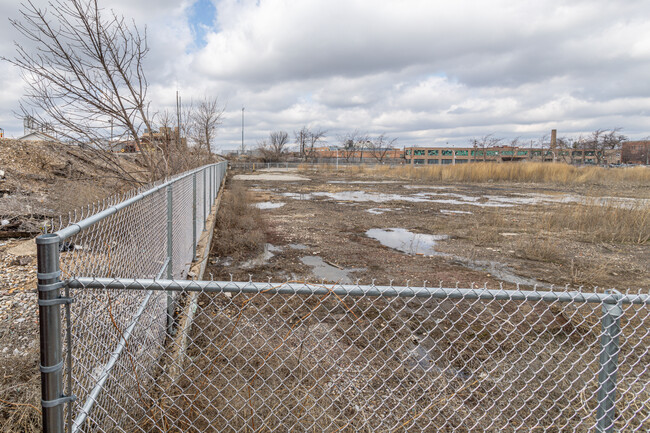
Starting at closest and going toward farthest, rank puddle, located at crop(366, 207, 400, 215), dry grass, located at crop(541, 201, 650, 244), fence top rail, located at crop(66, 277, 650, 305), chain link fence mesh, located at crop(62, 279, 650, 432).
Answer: fence top rail, located at crop(66, 277, 650, 305), chain link fence mesh, located at crop(62, 279, 650, 432), dry grass, located at crop(541, 201, 650, 244), puddle, located at crop(366, 207, 400, 215)

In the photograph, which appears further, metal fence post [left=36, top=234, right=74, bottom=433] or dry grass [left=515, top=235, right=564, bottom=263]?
dry grass [left=515, top=235, right=564, bottom=263]

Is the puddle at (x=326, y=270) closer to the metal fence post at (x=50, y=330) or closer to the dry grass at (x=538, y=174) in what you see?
the metal fence post at (x=50, y=330)

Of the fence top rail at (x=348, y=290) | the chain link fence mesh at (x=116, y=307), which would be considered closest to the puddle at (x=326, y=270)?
the chain link fence mesh at (x=116, y=307)

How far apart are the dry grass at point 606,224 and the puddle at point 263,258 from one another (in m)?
7.31

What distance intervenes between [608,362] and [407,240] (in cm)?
741

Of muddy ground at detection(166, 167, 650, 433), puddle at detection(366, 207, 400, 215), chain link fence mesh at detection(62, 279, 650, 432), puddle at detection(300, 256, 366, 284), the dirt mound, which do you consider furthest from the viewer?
puddle at detection(366, 207, 400, 215)

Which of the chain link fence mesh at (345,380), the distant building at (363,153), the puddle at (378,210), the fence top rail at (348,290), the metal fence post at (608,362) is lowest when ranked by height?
the chain link fence mesh at (345,380)

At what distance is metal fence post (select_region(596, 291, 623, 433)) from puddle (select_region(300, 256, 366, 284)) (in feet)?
13.2

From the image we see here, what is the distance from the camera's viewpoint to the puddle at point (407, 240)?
8.35 metres

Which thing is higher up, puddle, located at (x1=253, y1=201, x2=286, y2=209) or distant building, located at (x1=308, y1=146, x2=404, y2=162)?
distant building, located at (x1=308, y1=146, x2=404, y2=162)

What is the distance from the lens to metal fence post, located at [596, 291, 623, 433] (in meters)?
1.93

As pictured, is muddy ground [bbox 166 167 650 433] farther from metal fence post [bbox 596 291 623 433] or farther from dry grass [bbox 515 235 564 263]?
metal fence post [bbox 596 291 623 433]

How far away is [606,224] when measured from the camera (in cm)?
1012

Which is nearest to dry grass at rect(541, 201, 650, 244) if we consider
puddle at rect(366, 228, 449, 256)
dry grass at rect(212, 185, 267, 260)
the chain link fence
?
puddle at rect(366, 228, 449, 256)
